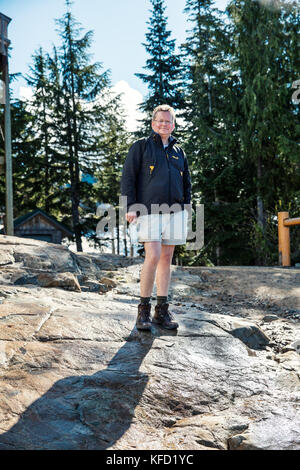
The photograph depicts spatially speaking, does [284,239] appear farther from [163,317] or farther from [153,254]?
[153,254]

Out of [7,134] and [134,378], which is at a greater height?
[7,134]

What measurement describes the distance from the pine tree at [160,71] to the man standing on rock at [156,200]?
19020mm

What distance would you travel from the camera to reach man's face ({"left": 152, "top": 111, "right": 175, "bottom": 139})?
3410 millimetres

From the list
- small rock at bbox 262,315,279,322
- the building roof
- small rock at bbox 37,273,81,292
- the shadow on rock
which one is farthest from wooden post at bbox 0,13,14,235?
the building roof

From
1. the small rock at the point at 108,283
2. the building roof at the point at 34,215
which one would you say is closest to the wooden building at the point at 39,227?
the building roof at the point at 34,215

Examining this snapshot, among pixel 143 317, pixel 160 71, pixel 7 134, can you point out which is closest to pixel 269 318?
pixel 143 317

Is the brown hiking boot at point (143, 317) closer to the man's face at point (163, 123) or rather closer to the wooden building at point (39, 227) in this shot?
the man's face at point (163, 123)

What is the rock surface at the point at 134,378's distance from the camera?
2023 mm

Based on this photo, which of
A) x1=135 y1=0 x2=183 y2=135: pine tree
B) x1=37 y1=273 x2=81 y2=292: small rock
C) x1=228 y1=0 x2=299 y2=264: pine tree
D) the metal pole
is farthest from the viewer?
x1=135 y1=0 x2=183 y2=135: pine tree

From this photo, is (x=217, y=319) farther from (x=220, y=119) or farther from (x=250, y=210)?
(x=220, y=119)

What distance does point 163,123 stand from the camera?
341cm

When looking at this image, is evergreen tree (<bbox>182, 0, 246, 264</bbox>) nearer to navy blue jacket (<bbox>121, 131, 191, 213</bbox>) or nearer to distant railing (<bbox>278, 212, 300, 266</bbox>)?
distant railing (<bbox>278, 212, 300, 266</bbox>)

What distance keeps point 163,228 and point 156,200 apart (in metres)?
0.25

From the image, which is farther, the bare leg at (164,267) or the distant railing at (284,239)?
the distant railing at (284,239)
